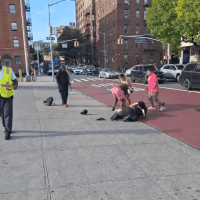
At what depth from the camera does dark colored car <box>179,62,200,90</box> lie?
1409 centimetres

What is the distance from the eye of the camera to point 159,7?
915 inches

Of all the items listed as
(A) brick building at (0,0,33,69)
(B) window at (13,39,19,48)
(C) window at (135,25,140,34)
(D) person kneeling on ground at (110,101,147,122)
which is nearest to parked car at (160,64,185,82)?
(D) person kneeling on ground at (110,101,147,122)

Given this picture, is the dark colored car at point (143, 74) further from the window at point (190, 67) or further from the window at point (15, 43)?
the window at point (15, 43)

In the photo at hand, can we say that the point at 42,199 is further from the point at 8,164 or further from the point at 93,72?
the point at 93,72

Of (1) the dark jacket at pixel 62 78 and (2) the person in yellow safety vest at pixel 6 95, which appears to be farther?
(1) the dark jacket at pixel 62 78

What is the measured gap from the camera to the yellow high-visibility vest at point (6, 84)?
4820mm

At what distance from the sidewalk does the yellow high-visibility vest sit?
1.13m

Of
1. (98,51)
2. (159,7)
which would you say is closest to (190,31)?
(159,7)

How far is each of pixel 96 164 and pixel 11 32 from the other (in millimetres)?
46915

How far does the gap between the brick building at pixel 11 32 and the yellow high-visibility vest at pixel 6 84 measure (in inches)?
1686

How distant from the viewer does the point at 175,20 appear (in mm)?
20859

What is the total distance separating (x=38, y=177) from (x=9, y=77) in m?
2.66

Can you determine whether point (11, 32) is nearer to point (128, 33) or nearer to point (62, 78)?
point (128, 33)

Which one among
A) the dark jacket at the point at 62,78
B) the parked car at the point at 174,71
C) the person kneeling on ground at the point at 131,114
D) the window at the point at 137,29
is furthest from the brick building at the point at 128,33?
the person kneeling on ground at the point at 131,114
